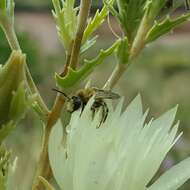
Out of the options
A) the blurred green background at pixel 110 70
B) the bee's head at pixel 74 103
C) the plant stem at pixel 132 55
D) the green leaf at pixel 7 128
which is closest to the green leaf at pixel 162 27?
the plant stem at pixel 132 55

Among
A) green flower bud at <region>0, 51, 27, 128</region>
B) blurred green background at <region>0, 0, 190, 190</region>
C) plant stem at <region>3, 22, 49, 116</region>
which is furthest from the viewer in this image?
blurred green background at <region>0, 0, 190, 190</region>

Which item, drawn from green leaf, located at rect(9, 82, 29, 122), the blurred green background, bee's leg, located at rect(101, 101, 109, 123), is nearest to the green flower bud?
green leaf, located at rect(9, 82, 29, 122)

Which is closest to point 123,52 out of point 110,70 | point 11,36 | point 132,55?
point 132,55

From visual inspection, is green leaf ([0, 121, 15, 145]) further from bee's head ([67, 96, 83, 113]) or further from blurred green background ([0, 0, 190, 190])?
blurred green background ([0, 0, 190, 190])

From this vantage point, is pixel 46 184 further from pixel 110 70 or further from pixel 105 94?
pixel 110 70

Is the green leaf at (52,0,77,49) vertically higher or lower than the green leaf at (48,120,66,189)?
higher

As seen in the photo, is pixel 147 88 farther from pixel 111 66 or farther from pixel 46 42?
pixel 46 42
